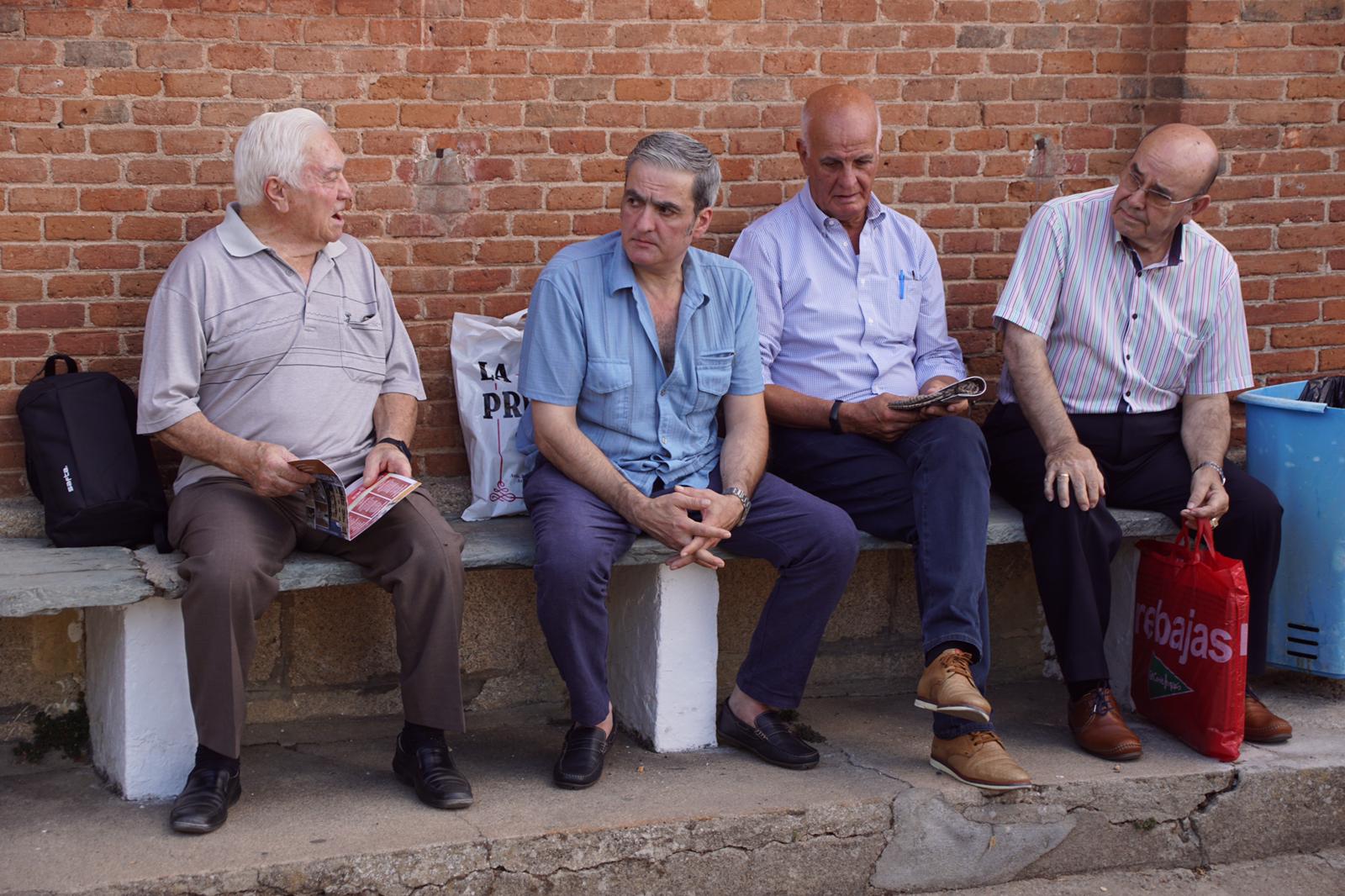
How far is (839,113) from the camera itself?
4.43 m

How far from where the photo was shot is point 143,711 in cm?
362

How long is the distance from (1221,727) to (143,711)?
2.90 meters

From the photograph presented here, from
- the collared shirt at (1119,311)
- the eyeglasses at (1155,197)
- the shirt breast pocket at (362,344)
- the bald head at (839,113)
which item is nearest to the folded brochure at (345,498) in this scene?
the shirt breast pocket at (362,344)

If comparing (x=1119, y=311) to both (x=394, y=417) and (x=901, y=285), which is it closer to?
(x=901, y=285)

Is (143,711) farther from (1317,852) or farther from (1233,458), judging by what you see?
(1233,458)

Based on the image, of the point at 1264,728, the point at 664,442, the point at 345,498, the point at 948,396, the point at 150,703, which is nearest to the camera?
the point at 345,498

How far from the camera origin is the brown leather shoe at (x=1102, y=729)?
404cm

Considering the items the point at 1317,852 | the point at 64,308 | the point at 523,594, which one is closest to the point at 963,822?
the point at 1317,852

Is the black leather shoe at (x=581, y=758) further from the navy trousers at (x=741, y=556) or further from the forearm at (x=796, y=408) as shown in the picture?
the forearm at (x=796, y=408)

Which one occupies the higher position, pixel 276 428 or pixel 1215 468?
pixel 276 428

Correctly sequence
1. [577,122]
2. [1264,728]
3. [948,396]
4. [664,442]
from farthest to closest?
[577,122], [1264,728], [948,396], [664,442]

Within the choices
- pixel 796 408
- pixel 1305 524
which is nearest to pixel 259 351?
pixel 796 408

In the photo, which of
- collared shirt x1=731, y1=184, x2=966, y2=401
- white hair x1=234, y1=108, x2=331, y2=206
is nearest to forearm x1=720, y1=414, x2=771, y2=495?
collared shirt x1=731, y1=184, x2=966, y2=401

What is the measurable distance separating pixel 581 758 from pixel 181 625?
1.07 m
